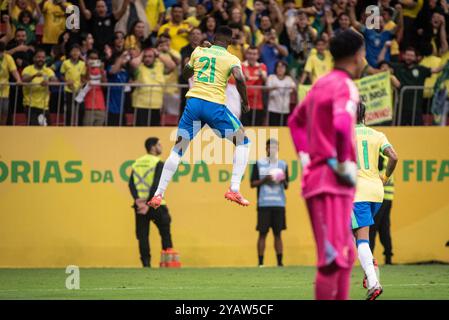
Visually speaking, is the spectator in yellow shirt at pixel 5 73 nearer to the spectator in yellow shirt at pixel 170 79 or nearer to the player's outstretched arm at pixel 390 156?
the spectator in yellow shirt at pixel 170 79

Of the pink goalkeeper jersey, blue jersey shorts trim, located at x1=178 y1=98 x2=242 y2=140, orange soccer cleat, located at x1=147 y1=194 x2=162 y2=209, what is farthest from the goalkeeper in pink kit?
orange soccer cleat, located at x1=147 y1=194 x2=162 y2=209

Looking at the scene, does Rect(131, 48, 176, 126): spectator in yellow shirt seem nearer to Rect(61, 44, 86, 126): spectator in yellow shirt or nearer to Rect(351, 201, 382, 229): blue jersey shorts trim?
Rect(61, 44, 86, 126): spectator in yellow shirt

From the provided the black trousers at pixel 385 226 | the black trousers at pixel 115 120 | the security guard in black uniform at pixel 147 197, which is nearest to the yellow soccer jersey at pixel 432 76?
the black trousers at pixel 385 226

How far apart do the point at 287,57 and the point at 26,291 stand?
32.6 ft

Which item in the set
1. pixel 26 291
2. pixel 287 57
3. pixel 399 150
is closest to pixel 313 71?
pixel 287 57

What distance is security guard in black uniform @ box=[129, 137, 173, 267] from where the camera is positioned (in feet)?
76.8

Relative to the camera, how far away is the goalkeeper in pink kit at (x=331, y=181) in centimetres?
962

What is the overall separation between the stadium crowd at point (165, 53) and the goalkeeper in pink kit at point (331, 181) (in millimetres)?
13478

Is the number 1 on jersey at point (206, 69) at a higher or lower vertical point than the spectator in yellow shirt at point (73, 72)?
lower

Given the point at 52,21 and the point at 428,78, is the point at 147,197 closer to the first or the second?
the point at 52,21

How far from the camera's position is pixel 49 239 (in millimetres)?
24438

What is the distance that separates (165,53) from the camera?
23.7m

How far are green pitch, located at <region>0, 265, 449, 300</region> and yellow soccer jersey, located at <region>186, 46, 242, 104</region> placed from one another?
291 centimetres
